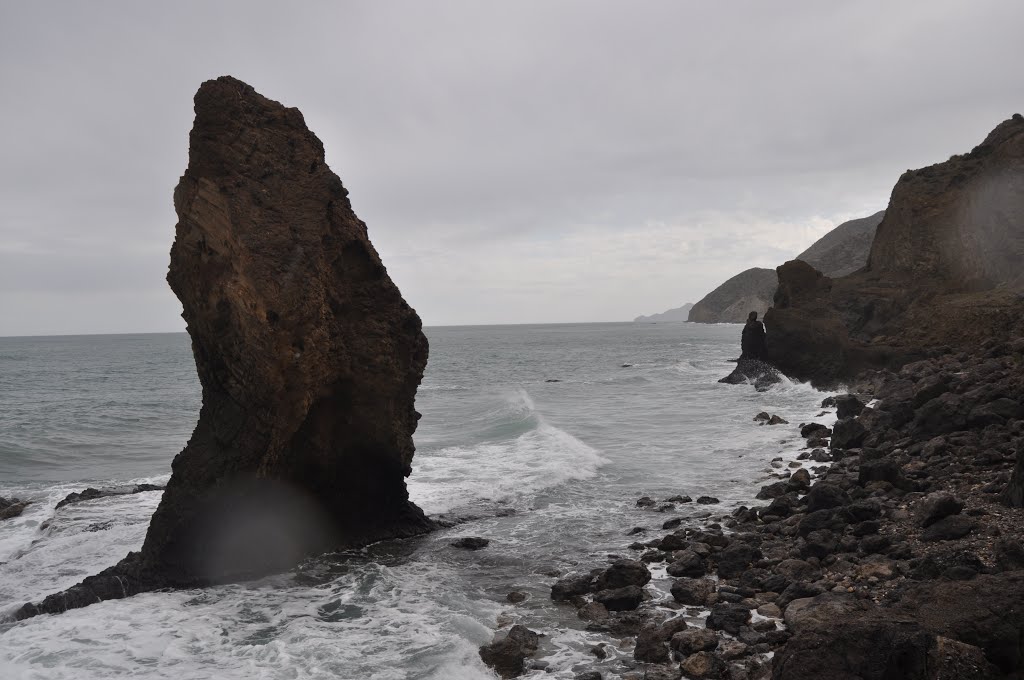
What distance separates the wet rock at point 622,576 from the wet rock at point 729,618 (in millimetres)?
1565

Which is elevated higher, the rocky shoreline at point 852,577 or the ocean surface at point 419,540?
the rocky shoreline at point 852,577

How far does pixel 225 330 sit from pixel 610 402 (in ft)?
82.0

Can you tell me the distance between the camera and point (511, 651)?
762 centimetres

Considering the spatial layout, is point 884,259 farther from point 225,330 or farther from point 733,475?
point 225,330

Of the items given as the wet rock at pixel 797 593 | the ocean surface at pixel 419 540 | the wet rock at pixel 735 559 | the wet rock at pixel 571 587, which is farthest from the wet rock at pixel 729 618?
the wet rock at pixel 571 587

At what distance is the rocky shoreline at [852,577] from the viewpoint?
16.9ft

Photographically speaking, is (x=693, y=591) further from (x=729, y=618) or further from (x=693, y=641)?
(x=693, y=641)

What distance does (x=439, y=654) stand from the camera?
7742mm

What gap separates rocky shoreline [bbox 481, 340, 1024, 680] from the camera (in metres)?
5.15

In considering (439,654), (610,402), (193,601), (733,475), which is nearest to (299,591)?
(193,601)

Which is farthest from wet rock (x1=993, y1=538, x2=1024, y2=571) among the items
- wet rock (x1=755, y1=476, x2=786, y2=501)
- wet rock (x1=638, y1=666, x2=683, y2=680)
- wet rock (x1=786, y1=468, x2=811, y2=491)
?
wet rock (x1=786, y1=468, x2=811, y2=491)

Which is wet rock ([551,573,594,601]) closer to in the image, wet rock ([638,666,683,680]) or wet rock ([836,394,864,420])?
wet rock ([638,666,683,680])

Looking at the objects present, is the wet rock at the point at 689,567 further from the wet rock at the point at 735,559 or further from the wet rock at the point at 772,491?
the wet rock at the point at 772,491

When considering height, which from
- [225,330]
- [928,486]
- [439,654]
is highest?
[225,330]
